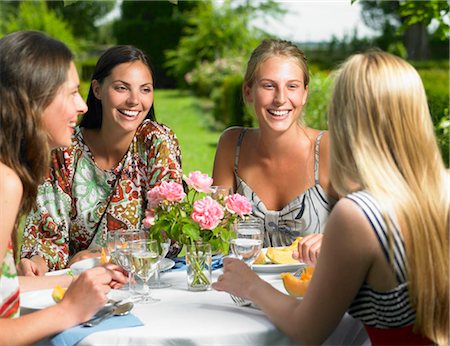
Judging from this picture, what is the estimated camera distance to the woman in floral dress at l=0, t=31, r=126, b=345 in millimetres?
1956

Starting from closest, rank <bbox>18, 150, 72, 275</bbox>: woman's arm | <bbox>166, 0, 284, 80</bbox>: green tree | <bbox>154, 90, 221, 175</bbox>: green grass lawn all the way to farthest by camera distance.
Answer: <bbox>18, 150, 72, 275</bbox>: woman's arm, <bbox>154, 90, 221, 175</bbox>: green grass lawn, <bbox>166, 0, 284, 80</bbox>: green tree

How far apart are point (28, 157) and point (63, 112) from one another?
0.19 metres

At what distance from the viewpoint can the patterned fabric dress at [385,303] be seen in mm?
1841

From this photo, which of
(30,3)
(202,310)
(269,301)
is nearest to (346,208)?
(269,301)

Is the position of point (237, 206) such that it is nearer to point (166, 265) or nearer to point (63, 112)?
point (166, 265)

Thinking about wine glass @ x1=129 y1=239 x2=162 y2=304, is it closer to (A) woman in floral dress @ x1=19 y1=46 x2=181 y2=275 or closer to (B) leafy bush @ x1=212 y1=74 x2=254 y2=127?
(A) woman in floral dress @ x1=19 y1=46 x2=181 y2=275

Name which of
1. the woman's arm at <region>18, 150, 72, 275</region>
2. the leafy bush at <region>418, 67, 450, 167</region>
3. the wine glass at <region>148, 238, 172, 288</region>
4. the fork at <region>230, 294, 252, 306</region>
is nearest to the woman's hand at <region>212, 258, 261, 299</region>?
the fork at <region>230, 294, 252, 306</region>

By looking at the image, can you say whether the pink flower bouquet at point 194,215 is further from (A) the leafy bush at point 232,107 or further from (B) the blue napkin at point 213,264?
(A) the leafy bush at point 232,107

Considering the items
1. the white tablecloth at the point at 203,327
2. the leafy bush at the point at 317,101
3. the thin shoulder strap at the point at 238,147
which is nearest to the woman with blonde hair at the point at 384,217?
the white tablecloth at the point at 203,327

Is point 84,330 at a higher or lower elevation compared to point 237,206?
lower

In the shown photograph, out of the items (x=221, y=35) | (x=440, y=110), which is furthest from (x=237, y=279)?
(x=221, y=35)

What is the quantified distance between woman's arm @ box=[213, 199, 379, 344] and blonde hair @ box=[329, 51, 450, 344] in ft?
0.32

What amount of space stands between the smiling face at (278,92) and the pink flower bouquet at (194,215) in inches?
38.7

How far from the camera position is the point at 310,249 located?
2.49 m
